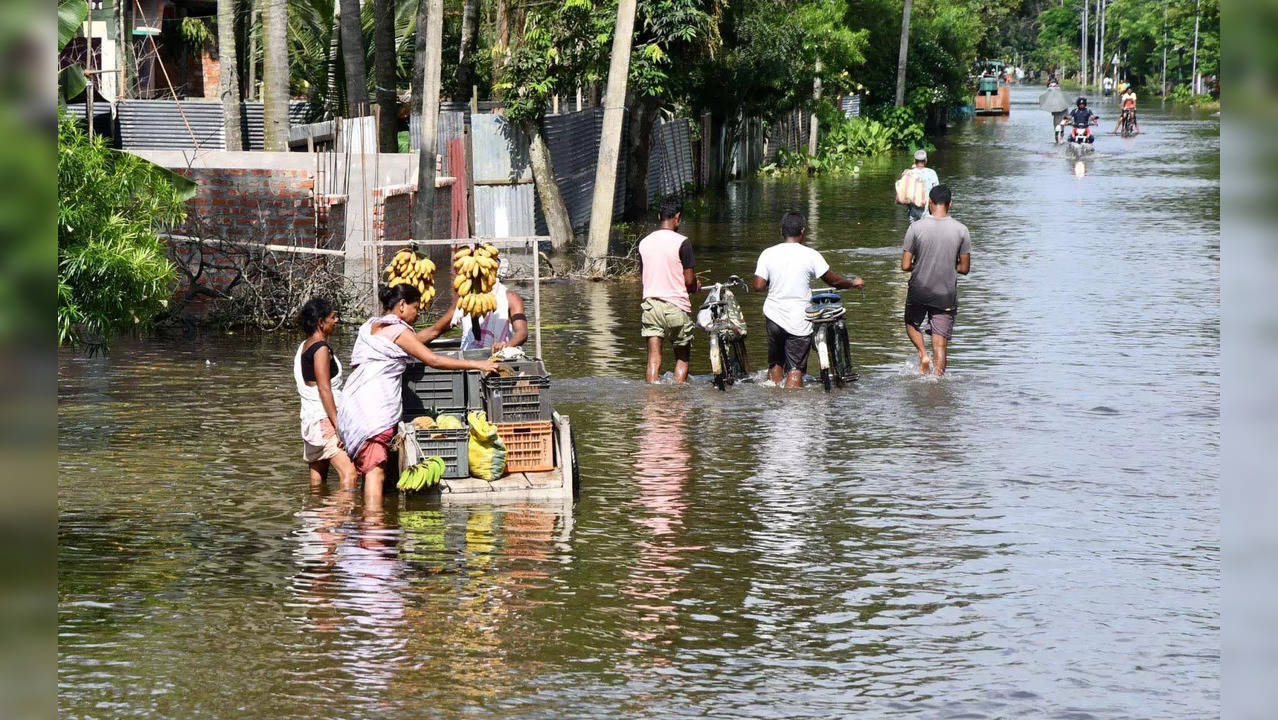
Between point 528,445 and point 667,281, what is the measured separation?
383cm

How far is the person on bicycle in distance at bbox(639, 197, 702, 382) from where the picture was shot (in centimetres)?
1303

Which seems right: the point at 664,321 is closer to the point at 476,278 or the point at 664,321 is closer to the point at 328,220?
the point at 476,278

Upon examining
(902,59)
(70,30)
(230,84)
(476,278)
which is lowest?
(476,278)

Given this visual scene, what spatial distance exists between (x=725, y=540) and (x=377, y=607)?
2242 mm

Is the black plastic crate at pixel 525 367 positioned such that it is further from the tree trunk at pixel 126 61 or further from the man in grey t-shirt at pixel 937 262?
the tree trunk at pixel 126 61

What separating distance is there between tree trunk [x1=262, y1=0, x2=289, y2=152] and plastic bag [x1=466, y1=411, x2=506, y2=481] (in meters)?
12.6

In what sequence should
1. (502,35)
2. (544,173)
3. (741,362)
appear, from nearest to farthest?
1. (741,362)
2. (544,173)
3. (502,35)

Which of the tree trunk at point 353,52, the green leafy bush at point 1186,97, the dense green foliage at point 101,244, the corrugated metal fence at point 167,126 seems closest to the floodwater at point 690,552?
the dense green foliage at point 101,244

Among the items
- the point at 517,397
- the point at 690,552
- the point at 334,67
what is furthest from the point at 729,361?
the point at 334,67

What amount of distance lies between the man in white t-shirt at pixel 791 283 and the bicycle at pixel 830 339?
10 centimetres

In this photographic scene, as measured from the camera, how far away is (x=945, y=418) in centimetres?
1228

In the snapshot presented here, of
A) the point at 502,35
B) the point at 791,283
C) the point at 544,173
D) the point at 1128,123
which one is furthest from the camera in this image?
the point at 1128,123

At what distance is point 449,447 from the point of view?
30.9ft
